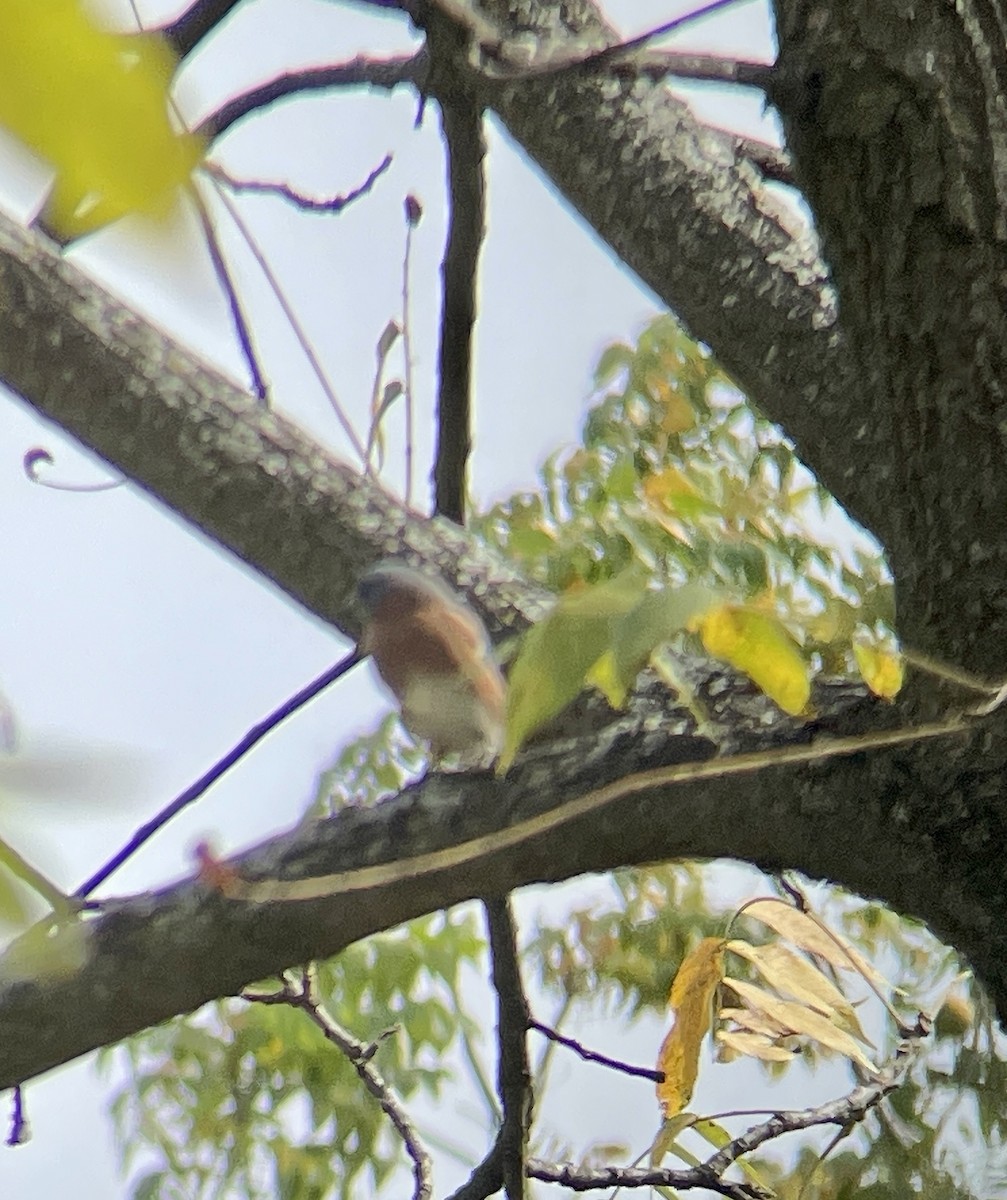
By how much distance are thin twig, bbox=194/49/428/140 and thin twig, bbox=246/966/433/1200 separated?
81 centimetres

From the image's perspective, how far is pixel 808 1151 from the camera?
167 cm

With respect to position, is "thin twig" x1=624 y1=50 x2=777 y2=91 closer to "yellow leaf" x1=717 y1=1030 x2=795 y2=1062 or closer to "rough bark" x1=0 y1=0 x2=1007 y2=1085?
"rough bark" x1=0 y1=0 x2=1007 y2=1085

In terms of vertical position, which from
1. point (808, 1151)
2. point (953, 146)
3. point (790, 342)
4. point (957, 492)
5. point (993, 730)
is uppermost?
point (790, 342)

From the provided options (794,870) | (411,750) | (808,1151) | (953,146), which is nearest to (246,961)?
(794,870)

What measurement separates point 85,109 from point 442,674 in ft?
4.31

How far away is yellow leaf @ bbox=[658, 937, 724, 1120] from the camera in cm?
104

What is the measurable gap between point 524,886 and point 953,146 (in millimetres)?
534

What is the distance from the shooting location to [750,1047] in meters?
1.04

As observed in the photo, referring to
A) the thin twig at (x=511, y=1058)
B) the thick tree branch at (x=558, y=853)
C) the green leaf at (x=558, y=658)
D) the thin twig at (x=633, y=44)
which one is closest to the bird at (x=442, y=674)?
the thin twig at (x=511, y=1058)

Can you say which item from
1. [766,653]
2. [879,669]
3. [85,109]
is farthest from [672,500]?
[85,109]

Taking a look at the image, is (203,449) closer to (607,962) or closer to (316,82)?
(316,82)

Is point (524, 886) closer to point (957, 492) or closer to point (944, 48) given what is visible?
point (957, 492)

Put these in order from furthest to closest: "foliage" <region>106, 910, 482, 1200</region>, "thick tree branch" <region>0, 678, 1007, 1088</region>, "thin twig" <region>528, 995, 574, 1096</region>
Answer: "foliage" <region>106, 910, 482, 1200</region> < "thin twig" <region>528, 995, 574, 1096</region> < "thick tree branch" <region>0, 678, 1007, 1088</region>

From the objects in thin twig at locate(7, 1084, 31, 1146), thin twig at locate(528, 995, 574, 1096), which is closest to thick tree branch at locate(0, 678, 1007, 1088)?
thin twig at locate(7, 1084, 31, 1146)
